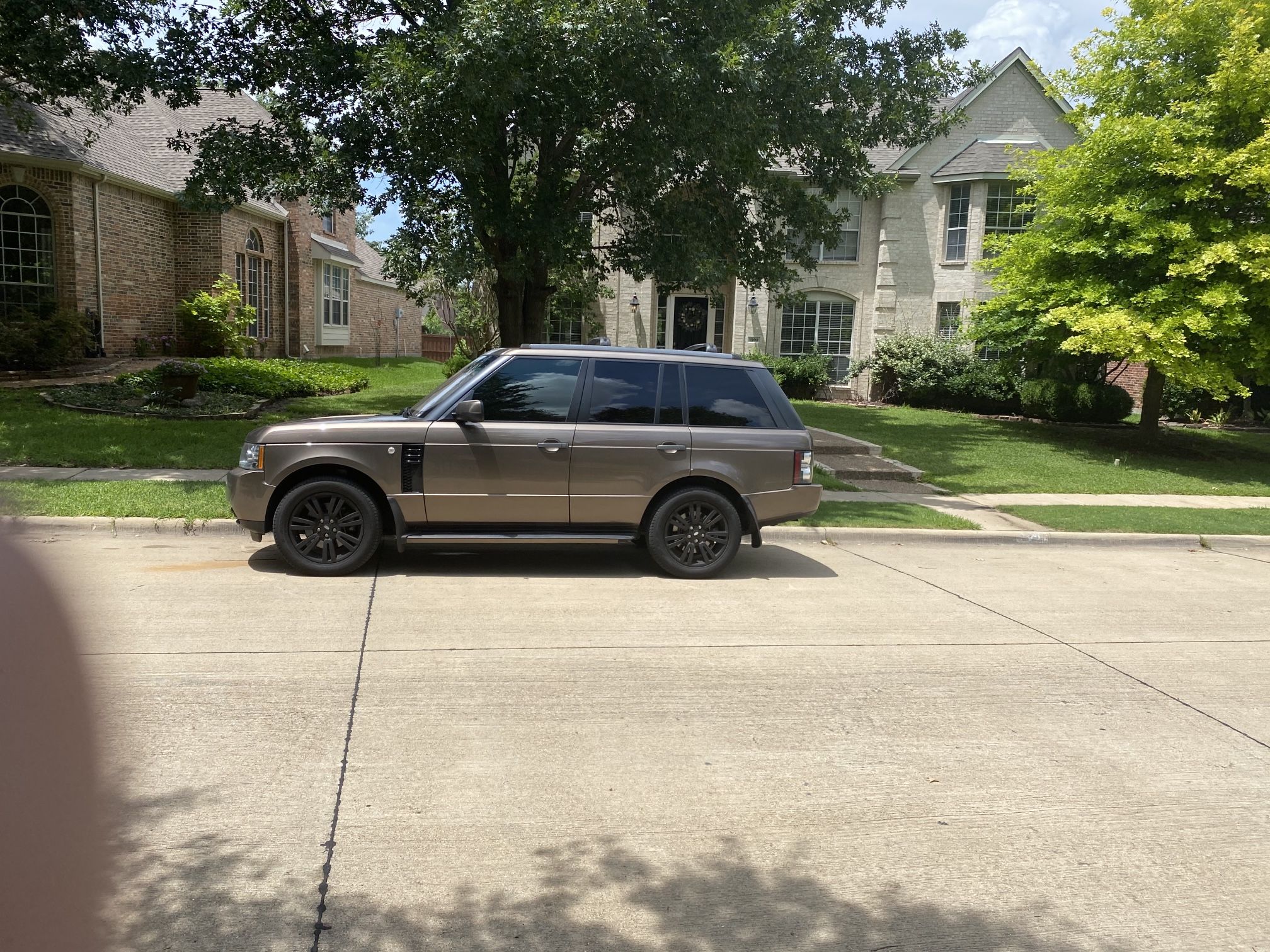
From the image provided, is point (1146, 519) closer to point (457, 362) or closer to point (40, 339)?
point (457, 362)

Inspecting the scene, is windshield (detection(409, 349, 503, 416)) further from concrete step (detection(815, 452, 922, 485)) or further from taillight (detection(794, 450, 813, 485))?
concrete step (detection(815, 452, 922, 485))

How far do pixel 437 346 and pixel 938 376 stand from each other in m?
23.3

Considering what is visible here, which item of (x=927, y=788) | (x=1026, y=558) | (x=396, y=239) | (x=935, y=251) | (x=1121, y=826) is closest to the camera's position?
(x=1121, y=826)

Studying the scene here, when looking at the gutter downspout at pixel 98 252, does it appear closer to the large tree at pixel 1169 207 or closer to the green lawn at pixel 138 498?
the green lawn at pixel 138 498

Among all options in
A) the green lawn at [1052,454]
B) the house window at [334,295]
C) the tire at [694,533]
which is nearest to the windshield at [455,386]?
the tire at [694,533]

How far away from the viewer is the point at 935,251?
26438mm

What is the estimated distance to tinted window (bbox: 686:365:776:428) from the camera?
7.97m

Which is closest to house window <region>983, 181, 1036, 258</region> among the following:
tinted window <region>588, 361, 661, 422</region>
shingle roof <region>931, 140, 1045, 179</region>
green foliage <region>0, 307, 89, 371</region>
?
shingle roof <region>931, 140, 1045, 179</region>

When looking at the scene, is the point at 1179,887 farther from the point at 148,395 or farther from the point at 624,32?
the point at 148,395

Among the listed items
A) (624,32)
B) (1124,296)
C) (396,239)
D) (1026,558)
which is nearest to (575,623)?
(1026,558)

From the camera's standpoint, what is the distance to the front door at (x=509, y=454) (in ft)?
24.4

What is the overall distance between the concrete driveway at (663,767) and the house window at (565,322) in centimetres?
1863

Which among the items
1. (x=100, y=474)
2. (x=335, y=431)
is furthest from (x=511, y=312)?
(x=335, y=431)

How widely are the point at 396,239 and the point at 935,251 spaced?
1678 centimetres
